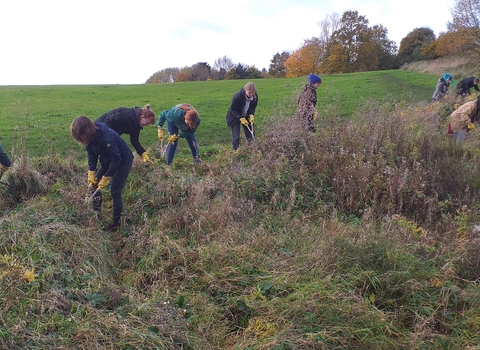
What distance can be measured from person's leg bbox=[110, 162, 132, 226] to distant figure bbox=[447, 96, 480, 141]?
5.22 meters

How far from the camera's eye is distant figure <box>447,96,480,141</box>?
5.84 meters

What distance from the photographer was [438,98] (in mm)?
10453

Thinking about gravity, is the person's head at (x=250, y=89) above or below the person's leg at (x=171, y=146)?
above

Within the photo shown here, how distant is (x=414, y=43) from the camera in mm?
40250

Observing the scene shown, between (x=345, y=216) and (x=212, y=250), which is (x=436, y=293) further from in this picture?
(x=212, y=250)

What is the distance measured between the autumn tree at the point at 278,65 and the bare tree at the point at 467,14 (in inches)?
898

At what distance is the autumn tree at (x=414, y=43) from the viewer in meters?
39.2

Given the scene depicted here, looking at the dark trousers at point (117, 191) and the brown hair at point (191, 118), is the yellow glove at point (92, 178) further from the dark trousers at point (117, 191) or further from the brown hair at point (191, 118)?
the brown hair at point (191, 118)

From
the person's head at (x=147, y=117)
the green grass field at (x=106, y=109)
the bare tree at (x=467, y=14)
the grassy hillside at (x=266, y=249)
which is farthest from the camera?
the bare tree at (x=467, y=14)

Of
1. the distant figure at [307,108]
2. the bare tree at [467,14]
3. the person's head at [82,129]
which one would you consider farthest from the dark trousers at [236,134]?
the bare tree at [467,14]

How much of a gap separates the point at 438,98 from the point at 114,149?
394 inches

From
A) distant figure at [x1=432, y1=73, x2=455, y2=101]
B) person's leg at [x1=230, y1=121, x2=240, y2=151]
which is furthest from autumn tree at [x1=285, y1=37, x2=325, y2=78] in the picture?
person's leg at [x1=230, y1=121, x2=240, y2=151]

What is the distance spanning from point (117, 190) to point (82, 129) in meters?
0.80

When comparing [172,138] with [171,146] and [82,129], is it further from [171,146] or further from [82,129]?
[82,129]
